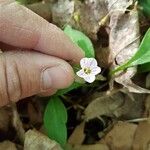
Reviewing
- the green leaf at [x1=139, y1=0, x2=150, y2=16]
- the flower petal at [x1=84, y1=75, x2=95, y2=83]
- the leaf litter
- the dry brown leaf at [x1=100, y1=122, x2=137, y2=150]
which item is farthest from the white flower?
the green leaf at [x1=139, y1=0, x2=150, y2=16]

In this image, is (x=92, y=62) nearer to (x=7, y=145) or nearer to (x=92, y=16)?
(x=92, y=16)

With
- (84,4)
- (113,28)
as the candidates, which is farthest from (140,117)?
(84,4)

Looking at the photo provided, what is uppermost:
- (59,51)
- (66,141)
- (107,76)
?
(59,51)

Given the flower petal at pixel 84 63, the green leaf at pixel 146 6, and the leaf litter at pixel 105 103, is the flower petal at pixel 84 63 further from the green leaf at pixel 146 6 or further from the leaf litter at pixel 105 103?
the green leaf at pixel 146 6

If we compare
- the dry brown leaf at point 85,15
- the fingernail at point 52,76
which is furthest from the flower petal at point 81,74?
the dry brown leaf at point 85,15

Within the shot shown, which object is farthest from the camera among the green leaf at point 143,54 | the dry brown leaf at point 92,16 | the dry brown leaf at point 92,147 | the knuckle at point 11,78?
the dry brown leaf at point 92,16

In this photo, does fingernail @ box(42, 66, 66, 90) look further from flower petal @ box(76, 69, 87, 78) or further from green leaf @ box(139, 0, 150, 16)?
green leaf @ box(139, 0, 150, 16)

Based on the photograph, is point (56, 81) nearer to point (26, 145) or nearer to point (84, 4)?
point (26, 145)
